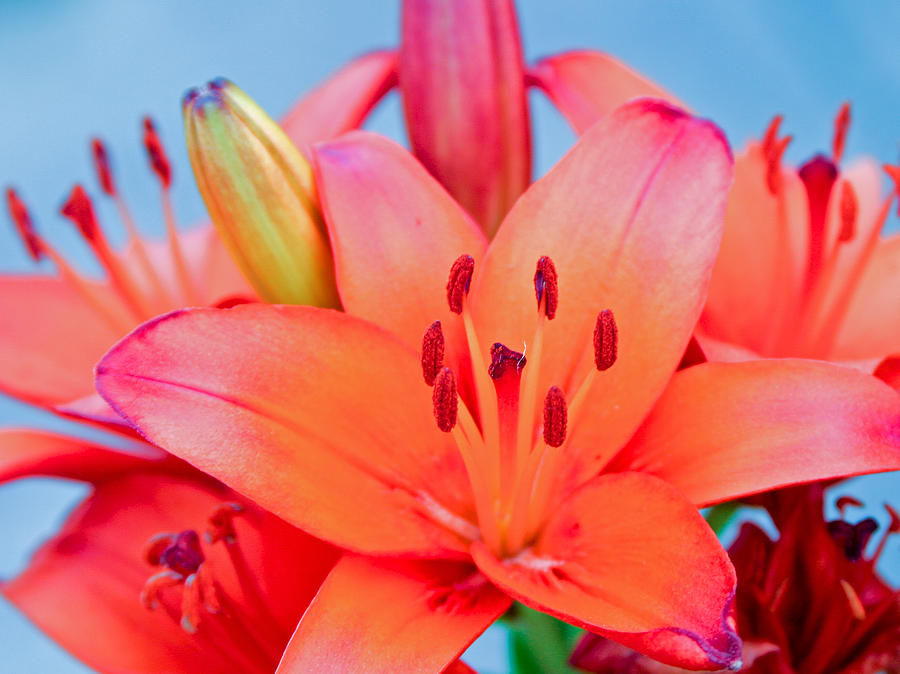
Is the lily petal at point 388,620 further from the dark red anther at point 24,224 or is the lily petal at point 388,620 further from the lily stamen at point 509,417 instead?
the dark red anther at point 24,224

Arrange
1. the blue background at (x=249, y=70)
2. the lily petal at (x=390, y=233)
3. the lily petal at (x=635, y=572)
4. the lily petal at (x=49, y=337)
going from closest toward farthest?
the lily petal at (x=635, y=572) < the lily petal at (x=390, y=233) < the lily petal at (x=49, y=337) < the blue background at (x=249, y=70)

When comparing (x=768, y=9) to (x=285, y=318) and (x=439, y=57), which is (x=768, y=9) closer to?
(x=439, y=57)

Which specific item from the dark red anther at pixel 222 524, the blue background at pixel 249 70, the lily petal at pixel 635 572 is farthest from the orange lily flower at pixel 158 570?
the blue background at pixel 249 70

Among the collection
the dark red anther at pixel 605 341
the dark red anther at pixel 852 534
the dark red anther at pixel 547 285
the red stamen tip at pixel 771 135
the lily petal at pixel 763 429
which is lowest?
the dark red anther at pixel 852 534

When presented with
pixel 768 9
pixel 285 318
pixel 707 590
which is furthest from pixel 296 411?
pixel 768 9

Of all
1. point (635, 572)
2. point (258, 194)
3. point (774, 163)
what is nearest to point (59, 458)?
point (258, 194)

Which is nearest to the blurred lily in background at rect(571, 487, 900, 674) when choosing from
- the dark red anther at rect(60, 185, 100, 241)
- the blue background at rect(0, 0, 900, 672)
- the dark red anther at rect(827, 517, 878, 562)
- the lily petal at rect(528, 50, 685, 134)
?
the dark red anther at rect(827, 517, 878, 562)
